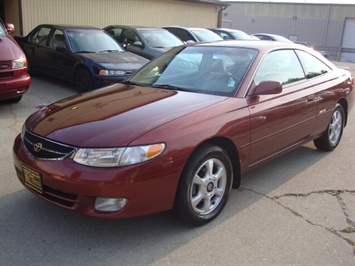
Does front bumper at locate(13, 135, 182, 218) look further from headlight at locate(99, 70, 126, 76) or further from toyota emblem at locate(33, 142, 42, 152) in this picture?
headlight at locate(99, 70, 126, 76)

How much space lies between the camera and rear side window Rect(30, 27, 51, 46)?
30.6ft

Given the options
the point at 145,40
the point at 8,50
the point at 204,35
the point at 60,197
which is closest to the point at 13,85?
the point at 8,50

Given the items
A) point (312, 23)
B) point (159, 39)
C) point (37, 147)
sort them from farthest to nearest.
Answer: point (312, 23)
point (159, 39)
point (37, 147)

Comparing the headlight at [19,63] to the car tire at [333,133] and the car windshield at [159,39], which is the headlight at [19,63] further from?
the car tire at [333,133]

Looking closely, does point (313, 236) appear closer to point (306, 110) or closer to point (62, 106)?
point (306, 110)

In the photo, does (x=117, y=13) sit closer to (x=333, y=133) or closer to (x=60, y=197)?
(x=333, y=133)

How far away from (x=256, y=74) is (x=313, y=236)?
1619 millimetres

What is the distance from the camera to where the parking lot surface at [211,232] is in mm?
2867

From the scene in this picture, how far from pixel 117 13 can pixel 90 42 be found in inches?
265

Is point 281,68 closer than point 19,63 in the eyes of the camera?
Yes

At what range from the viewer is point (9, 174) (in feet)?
13.7

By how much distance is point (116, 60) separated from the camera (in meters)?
8.14

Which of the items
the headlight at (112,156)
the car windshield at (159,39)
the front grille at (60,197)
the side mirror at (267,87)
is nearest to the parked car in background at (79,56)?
the car windshield at (159,39)

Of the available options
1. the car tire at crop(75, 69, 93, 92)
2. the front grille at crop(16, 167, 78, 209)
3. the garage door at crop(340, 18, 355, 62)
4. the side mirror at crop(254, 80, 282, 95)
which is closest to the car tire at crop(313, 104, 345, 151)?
the side mirror at crop(254, 80, 282, 95)
